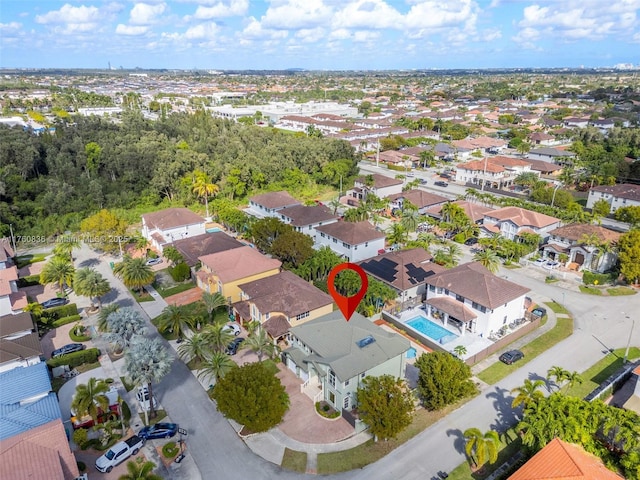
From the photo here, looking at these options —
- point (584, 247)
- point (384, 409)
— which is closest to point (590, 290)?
point (584, 247)

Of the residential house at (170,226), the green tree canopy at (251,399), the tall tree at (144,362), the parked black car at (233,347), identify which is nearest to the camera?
the green tree canopy at (251,399)

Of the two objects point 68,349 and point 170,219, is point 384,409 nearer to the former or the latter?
point 68,349

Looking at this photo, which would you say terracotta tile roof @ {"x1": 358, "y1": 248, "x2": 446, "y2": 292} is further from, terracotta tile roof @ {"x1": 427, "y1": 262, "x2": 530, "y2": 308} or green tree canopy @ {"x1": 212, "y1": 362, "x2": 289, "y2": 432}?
green tree canopy @ {"x1": 212, "y1": 362, "x2": 289, "y2": 432}

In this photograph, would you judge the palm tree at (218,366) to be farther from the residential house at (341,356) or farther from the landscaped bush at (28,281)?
the landscaped bush at (28,281)

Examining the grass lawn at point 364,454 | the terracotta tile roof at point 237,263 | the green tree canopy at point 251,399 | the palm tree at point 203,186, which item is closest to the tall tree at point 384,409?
the grass lawn at point 364,454

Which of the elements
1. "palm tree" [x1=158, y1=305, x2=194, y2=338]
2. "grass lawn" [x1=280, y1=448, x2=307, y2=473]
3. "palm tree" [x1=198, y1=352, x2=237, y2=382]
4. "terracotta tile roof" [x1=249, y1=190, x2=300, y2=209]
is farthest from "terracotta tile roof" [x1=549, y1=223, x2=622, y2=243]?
"palm tree" [x1=158, y1=305, x2=194, y2=338]

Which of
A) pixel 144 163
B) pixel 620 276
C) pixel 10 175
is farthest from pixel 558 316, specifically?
pixel 10 175
